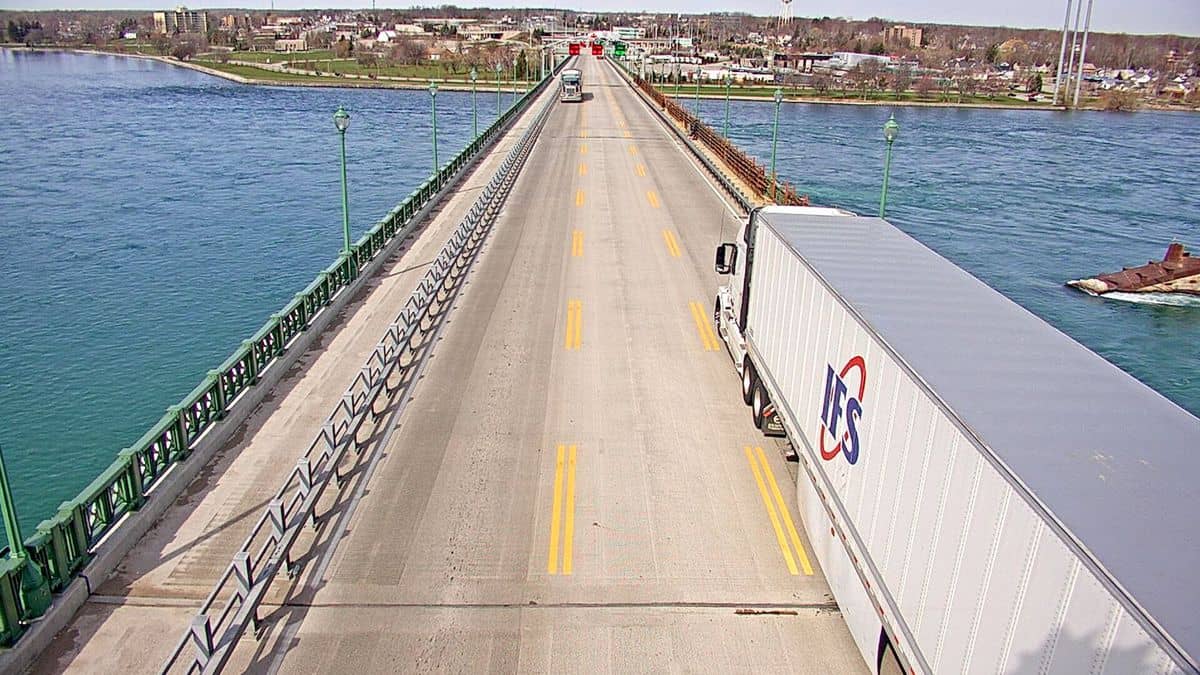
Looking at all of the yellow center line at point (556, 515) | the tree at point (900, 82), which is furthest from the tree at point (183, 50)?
the yellow center line at point (556, 515)

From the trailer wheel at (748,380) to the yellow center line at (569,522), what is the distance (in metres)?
3.39

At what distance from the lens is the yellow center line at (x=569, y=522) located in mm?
11297

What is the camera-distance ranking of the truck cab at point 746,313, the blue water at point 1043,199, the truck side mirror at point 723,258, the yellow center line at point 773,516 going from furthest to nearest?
the blue water at point 1043,199 → the truck side mirror at point 723,258 → the truck cab at point 746,313 → the yellow center line at point 773,516

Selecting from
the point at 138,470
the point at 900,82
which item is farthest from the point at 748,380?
the point at 900,82

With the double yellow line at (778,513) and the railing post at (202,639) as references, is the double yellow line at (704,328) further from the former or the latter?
the railing post at (202,639)

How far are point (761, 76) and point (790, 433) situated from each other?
561 feet

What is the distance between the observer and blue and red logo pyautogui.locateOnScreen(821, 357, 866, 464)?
956cm

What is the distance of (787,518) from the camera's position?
40.6 feet

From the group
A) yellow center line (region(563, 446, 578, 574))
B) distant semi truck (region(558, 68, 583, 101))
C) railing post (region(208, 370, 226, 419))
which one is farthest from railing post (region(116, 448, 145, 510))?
distant semi truck (region(558, 68, 583, 101))

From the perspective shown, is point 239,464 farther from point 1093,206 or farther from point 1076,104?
point 1076,104

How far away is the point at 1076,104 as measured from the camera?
137m

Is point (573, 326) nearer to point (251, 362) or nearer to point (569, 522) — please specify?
point (251, 362)

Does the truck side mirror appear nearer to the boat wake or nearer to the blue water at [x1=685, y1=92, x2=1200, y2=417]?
the blue water at [x1=685, y1=92, x2=1200, y2=417]

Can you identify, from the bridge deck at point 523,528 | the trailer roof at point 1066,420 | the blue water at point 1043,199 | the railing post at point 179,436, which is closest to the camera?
the trailer roof at point 1066,420
